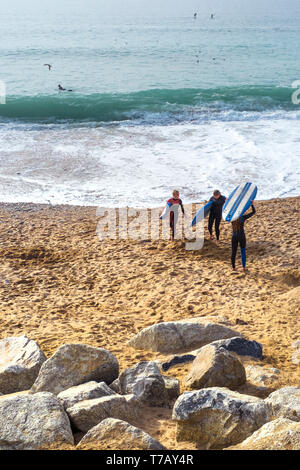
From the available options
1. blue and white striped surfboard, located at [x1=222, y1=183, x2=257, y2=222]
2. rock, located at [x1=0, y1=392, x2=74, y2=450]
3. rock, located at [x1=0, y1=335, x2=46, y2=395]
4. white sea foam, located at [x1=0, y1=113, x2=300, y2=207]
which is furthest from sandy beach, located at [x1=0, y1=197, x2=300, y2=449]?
white sea foam, located at [x1=0, y1=113, x2=300, y2=207]

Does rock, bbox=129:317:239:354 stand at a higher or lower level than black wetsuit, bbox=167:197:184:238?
lower

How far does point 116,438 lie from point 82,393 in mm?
900

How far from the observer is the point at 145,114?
95.2 ft

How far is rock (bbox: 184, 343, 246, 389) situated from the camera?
5582mm

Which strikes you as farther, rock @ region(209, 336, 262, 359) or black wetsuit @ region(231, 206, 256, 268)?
black wetsuit @ region(231, 206, 256, 268)

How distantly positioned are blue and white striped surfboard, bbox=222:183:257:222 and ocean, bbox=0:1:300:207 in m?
4.44

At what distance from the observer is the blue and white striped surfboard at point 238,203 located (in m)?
10.3

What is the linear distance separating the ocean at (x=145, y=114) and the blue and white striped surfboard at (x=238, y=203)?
444 cm

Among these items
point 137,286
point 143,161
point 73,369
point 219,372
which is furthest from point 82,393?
point 143,161

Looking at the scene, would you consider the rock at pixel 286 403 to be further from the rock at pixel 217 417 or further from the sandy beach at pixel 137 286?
the sandy beach at pixel 137 286

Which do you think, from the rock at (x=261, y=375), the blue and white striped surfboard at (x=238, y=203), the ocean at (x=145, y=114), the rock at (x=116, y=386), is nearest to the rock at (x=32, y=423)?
the rock at (x=116, y=386)

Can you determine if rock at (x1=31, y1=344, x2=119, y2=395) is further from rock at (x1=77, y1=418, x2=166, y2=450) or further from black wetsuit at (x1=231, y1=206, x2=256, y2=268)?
black wetsuit at (x1=231, y1=206, x2=256, y2=268)

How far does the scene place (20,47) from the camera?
50562mm

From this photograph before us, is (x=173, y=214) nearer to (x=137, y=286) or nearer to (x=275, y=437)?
(x=137, y=286)
